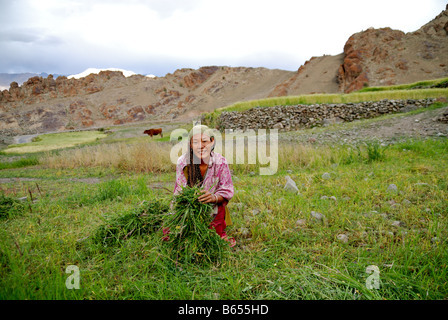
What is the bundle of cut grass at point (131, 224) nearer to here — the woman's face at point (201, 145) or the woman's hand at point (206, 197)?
the woman's hand at point (206, 197)

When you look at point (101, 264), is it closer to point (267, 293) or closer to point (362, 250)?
point (267, 293)

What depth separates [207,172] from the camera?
2707 mm

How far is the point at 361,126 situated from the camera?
11.2 m

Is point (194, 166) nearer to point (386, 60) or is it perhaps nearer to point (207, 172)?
point (207, 172)

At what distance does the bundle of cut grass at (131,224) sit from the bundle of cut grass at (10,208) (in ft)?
6.70

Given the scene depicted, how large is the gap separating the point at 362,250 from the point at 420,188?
7.67 feet

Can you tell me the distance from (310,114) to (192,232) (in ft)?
51.0

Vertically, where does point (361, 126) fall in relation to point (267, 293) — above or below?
above

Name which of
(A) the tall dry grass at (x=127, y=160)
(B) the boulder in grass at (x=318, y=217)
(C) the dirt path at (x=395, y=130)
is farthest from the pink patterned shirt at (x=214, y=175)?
(C) the dirt path at (x=395, y=130)

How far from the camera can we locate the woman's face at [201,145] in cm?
255

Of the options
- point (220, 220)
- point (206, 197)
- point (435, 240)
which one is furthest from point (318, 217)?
point (206, 197)

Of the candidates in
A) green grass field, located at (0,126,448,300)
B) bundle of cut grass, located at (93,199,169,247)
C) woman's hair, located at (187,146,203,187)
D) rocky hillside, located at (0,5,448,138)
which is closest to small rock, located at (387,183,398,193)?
green grass field, located at (0,126,448,300)
